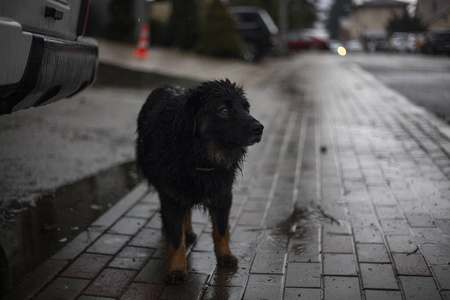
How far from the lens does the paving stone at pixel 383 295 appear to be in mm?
2775

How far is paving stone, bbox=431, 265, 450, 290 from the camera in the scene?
2861 millimetres

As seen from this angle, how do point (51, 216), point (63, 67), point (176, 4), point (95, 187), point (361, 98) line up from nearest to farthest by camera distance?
1. point (63, 67)
2. point (51, 216)
3. point (95, 187)
4. point (361, 98)
5. point (176, 4)

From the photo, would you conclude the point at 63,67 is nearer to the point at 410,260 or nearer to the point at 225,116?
the point at 225,116

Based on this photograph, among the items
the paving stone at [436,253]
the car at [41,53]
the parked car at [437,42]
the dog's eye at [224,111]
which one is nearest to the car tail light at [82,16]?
the car at [41,53]

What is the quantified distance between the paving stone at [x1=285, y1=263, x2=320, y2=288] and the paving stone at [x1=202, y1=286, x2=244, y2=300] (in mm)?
312

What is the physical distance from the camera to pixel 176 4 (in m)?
23.4

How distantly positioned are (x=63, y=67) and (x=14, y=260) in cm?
135

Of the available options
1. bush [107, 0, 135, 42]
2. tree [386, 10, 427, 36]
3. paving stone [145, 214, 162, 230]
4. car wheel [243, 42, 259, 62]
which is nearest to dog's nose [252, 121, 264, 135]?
paving stone [145, 214, 162, 230]

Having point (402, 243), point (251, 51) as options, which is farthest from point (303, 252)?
point (251, 51)

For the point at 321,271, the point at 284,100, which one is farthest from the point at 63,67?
the point at 284,100

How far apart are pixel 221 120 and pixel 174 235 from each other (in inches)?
31.9

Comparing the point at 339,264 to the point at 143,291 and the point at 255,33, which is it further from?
the point at 255,33

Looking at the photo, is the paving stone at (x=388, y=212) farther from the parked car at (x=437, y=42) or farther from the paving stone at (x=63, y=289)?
the parked car at (x=437, y=42)

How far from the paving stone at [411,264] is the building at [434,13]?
332 centimetres
